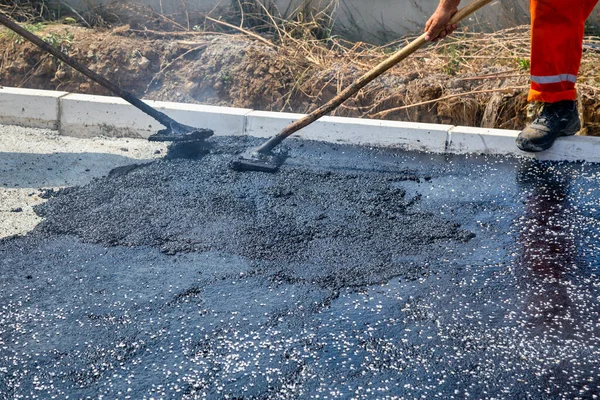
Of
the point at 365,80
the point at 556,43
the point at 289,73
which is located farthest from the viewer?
the point at 289,73

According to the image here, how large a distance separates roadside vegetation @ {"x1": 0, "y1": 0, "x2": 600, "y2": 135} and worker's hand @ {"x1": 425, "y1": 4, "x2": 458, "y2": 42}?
3.90ft

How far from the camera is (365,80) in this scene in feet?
15.0

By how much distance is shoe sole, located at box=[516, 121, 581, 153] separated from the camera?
462 centimetres

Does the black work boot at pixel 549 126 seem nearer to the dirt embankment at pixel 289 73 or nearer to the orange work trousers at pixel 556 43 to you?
the orange work trousers at pixel 556 43

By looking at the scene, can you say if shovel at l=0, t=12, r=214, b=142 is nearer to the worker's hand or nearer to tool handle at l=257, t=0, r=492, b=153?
tool handle at l=257, t=0, r=492, b=153

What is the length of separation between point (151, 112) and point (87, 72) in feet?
1.80

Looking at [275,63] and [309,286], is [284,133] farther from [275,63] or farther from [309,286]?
[309,286]

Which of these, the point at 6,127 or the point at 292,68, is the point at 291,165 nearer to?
the point at 292,68

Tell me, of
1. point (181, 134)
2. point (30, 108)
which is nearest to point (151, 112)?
point (181, 134)

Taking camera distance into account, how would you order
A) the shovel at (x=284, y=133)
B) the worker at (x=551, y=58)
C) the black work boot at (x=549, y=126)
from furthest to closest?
the black work boot at (x=549, y=126) < the shovel at (x=284, y=133) < the worker at (x=551, y=58)

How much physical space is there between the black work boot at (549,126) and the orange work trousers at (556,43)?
0.10m

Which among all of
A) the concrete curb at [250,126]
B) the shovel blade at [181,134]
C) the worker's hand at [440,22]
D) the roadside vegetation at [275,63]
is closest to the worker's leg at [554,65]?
the concrete curb at [250,126]

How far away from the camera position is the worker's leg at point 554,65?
4.36 metres

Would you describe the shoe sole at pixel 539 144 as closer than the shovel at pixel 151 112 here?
Yes
